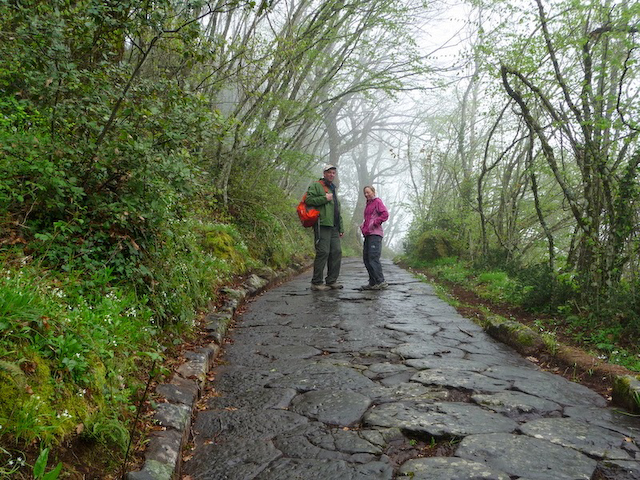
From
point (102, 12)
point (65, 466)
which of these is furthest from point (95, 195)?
point (65, 466)

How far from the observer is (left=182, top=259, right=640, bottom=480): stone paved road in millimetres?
2484

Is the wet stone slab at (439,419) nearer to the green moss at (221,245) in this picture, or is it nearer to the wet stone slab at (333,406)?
the wet stone slab at (333,406)

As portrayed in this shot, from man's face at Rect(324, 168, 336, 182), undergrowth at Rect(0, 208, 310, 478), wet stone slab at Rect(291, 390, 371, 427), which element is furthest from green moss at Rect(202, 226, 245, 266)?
wet stone slab at Rect(291, 390, 371, 427)

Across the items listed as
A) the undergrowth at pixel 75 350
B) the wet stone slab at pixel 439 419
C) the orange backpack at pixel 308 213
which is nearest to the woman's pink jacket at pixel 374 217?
the orange backpack at pixel 308 213

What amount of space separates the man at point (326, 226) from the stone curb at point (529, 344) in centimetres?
317

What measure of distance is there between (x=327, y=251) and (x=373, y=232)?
102 cm

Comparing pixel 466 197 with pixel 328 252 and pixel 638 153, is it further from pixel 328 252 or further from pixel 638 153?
pixel 638 153

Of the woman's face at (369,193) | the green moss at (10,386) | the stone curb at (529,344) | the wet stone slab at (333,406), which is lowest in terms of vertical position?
the wet stone slab at (333,406)

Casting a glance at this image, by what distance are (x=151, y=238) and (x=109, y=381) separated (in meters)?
2.03

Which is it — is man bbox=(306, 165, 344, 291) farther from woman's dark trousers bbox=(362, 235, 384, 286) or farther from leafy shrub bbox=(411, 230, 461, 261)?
leafy shrub bbox=(411, 230, 461, 261)

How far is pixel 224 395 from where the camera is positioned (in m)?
3.66

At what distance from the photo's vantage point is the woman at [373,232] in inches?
338

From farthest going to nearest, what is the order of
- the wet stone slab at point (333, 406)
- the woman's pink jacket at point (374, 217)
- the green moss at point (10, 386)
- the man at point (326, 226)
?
the woman's pink jacket at point (374, 217) < the man at point (326, 226) < the wet stone slab at point (333, 406) < the green moss at point (10, 386)

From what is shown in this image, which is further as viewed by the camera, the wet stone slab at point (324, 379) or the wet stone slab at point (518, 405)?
the wet stone slab at point (324, 379)
